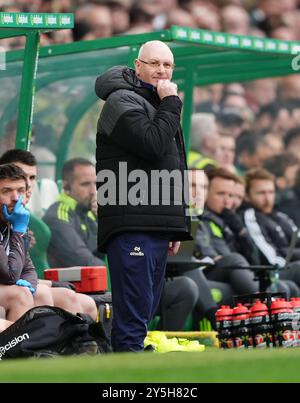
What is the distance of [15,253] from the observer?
29.8ft

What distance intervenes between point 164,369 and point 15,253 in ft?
12.3

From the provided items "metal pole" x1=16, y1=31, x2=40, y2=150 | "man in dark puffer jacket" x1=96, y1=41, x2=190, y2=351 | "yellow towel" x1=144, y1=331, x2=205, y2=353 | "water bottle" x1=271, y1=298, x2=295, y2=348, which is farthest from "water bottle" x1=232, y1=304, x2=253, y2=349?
"metal pole" x1=16, y1=31, x2=40, y2=150

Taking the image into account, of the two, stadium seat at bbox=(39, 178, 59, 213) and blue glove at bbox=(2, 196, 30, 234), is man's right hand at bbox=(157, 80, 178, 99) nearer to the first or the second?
blue glove at bbox=(2, 196, 30, 234)

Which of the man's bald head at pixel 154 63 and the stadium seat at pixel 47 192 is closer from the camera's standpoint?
the man's bald head at pixel 154 63

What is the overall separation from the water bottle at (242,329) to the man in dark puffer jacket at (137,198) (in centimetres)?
164

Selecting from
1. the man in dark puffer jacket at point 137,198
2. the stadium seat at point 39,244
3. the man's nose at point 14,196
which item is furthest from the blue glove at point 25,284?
the stadium seat at point 39,244

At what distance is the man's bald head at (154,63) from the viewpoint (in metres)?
8.21

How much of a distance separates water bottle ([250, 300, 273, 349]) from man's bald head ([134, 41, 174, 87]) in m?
2.13

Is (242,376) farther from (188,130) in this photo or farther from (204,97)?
(204,97)

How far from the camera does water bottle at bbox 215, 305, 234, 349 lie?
9.79 meters

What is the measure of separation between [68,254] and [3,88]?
1.46 m

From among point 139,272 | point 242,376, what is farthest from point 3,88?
point 242,376

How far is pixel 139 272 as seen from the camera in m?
8.00

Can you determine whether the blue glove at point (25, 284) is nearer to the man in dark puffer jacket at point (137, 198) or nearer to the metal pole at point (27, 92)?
the man in dark puffer jacket at point (137, 198)
